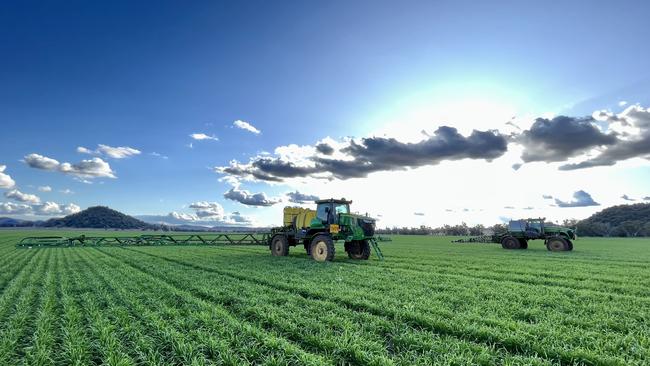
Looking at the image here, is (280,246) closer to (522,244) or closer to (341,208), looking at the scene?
(341,208)

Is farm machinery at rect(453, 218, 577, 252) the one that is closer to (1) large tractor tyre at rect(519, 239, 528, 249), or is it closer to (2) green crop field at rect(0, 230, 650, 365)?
(1) large tractor tyre at rect(519, 239, 528, 249)

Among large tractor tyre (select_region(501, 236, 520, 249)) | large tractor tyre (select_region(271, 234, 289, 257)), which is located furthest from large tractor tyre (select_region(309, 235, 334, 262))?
large tractor tyre (select_region(501, 236, 520, 249))

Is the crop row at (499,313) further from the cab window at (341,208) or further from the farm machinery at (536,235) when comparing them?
the farm machinery at (536,235)

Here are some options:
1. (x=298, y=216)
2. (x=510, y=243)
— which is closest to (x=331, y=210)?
(x=298, y=216)

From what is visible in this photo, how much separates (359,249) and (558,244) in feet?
57.0

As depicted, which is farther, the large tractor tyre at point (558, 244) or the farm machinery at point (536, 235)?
the farm machinery at point (536, 235)

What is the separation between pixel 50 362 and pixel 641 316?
9.81 meters

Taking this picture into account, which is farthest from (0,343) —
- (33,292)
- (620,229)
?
(620,229)

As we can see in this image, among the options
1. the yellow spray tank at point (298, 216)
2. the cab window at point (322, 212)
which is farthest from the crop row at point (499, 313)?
the yellow spray tank at point (298, 216)

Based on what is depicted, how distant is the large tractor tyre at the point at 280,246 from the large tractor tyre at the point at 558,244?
64.7 ft

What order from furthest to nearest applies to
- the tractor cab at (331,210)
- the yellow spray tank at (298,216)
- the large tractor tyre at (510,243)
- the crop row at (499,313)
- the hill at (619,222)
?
the hill at (619,222) → the large tractor tyre at (510,243) → the yellow spray tank at (298,216) → the tractor cab at (331,210) → the crop row at (499,313)

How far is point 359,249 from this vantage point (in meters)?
18.2

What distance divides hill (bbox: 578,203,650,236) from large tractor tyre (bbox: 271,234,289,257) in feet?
276

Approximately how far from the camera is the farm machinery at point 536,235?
26.8 metres
